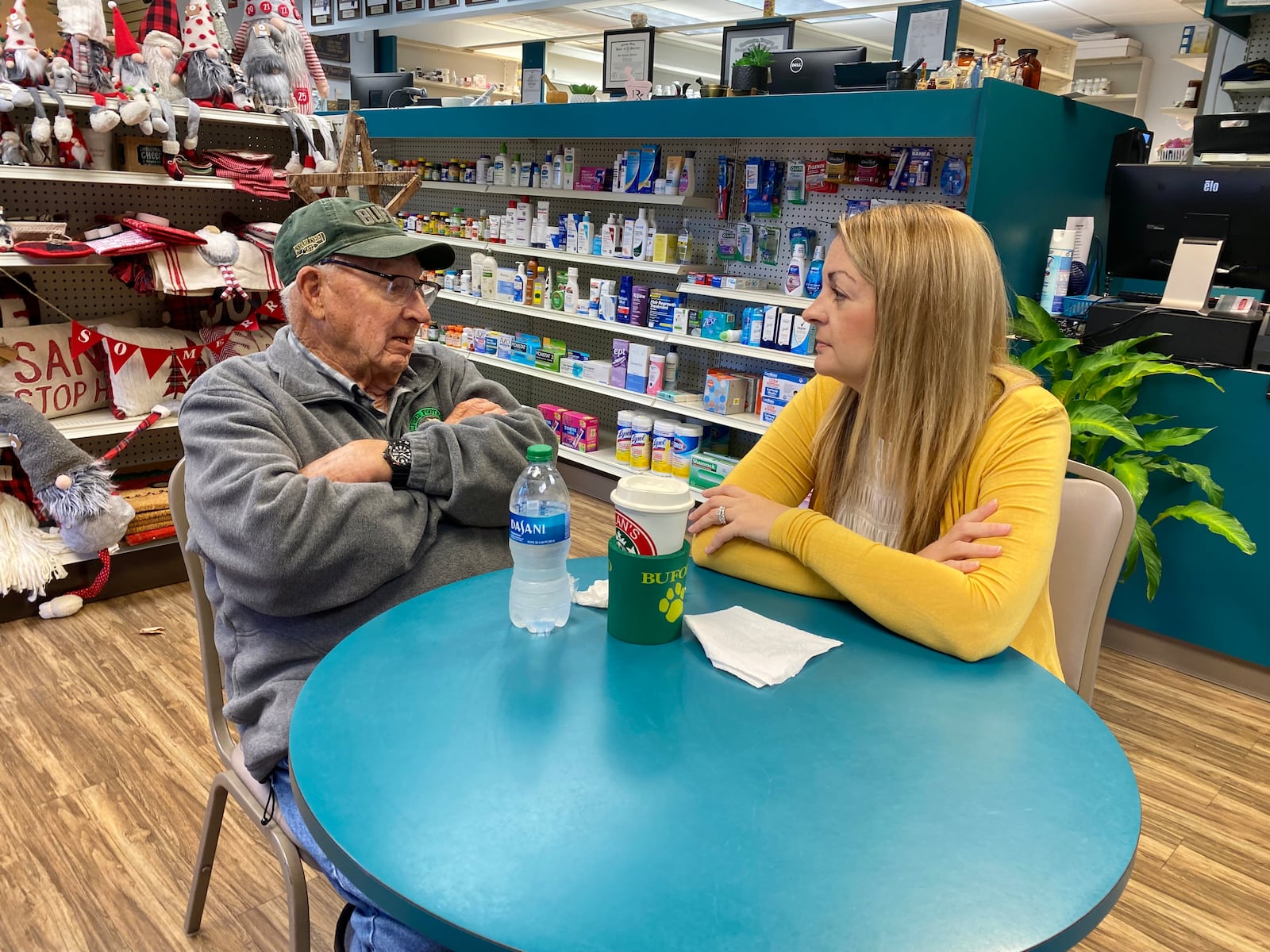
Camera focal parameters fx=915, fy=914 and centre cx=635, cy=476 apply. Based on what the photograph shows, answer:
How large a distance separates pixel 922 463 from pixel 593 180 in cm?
382

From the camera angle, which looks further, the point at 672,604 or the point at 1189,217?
the point at 1189,217

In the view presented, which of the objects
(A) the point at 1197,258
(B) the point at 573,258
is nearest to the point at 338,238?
(A) the point at 1197,258

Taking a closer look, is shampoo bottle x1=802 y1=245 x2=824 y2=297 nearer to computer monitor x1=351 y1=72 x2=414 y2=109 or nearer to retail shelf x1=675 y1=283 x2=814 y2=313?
retail shelf x1=675 y1=283 x2=814 y2=313

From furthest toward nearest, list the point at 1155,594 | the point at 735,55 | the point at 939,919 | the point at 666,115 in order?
the point at 735,55
the point at 666,115
the point at 1155,594
the point at 939,919


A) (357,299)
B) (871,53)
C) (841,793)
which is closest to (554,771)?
(841,793)

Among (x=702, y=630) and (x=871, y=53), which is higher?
(x=871, y=53)

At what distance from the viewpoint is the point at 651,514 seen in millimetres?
1174

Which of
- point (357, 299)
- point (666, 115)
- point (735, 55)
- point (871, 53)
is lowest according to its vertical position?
point (357, 299)

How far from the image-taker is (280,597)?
58.0 inches

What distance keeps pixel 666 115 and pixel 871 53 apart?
11562 millimetres

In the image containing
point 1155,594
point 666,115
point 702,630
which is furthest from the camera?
point 666,115

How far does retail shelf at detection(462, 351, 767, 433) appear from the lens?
4410 mm

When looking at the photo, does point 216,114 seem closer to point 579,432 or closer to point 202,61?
point 202,61

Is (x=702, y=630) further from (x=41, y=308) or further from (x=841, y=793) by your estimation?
(x=41, y=308)
